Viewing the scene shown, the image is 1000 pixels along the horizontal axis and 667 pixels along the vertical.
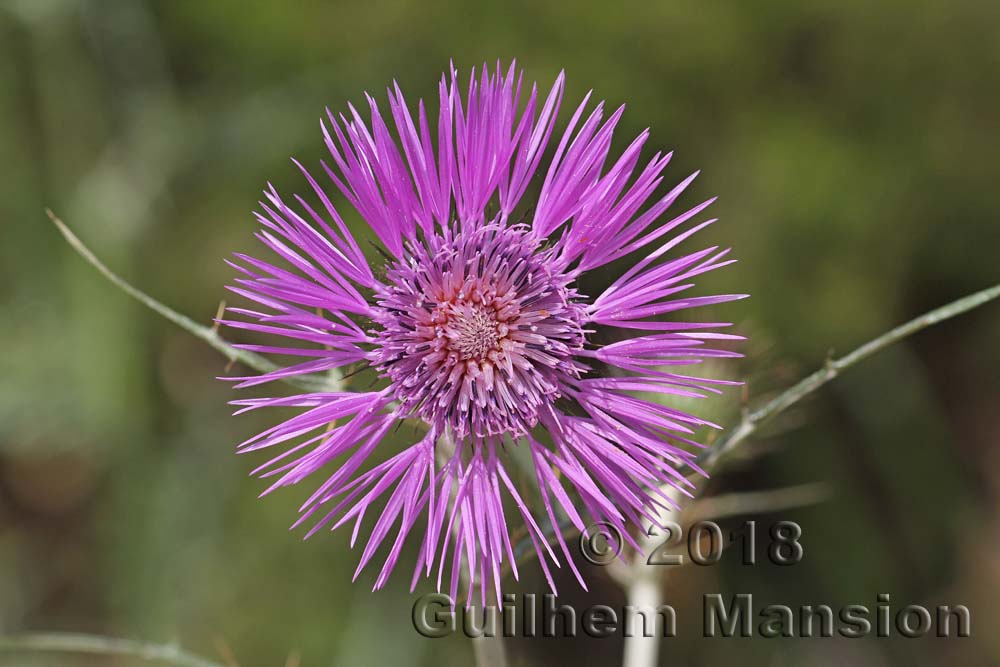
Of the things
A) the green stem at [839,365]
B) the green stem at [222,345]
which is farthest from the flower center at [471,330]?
the green stem at [839,365]

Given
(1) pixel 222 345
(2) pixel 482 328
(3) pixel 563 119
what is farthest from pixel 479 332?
(3) pixel 563 119

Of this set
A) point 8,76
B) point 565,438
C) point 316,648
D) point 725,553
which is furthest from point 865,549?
point 8,76

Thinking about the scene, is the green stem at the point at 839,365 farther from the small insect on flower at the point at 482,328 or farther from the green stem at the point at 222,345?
the green stem at the point at 222,345

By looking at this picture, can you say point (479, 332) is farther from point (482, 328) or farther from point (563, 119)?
point (563, 119)

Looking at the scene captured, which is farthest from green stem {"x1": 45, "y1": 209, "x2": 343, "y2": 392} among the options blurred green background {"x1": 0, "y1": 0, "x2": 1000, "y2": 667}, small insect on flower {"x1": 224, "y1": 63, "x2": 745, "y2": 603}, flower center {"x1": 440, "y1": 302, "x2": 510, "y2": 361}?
blurred green background {"x1": 0, "y1": 0, "x2": 1000, "y2": 667}

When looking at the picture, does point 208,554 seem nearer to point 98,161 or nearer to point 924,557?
point 98,161

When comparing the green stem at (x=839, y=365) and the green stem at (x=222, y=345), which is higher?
the green stem at (x=839, y=365)

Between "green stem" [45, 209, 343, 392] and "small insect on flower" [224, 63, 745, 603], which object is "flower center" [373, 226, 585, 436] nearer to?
"small insect on flower" [224, 63, 745, 603]
